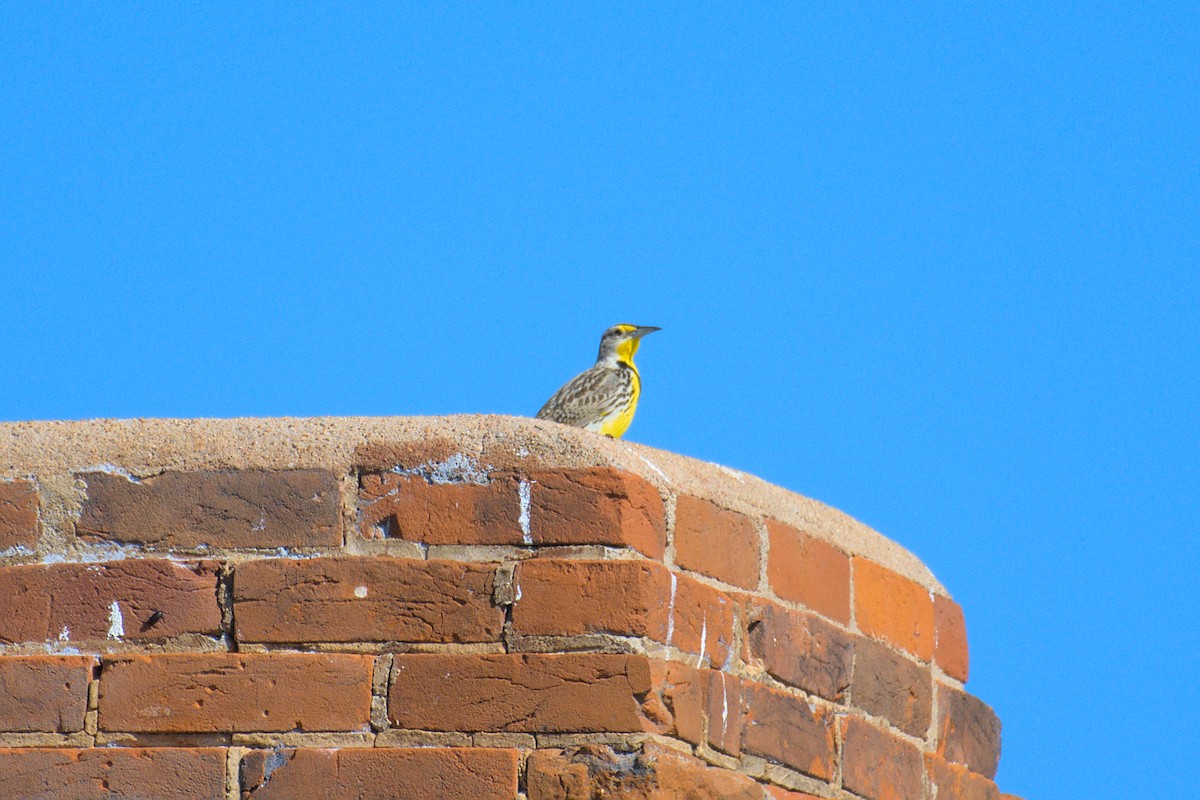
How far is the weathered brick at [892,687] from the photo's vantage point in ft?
14.5

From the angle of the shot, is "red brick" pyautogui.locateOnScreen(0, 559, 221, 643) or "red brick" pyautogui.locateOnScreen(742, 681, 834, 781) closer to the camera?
"red brick" pyautogui.locateOnScreen(0, 559, 221, 643)

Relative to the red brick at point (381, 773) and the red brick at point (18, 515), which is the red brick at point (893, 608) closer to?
the red brick at point (381, 773)

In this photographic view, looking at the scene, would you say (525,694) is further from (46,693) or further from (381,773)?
(46,693)

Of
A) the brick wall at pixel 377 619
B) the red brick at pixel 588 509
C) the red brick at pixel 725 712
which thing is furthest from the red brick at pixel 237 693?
the red brick at pixel 725 712

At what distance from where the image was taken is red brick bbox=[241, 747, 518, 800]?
3.54 m

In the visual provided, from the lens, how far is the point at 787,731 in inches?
160

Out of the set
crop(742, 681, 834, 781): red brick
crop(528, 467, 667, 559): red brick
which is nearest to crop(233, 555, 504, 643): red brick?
crop(528, 467, 667, 559): red brick

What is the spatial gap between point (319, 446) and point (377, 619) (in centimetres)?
44

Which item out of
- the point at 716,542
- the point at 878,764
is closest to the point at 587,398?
the point at 878,764

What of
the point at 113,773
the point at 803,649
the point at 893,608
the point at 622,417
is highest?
the point at 622,417

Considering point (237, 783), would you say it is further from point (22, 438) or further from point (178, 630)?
point (22, 438)

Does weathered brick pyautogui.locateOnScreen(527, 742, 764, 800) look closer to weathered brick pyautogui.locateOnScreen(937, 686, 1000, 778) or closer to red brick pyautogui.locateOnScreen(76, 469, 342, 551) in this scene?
red brick pyautogui.locateOnScreen(76, 469, 342, 551)

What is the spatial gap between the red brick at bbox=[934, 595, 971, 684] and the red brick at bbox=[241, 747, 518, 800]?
5.73ft

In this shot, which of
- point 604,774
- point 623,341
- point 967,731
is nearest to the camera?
point 604,774
